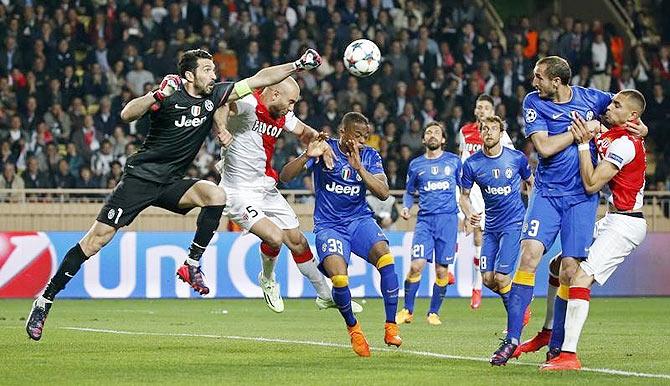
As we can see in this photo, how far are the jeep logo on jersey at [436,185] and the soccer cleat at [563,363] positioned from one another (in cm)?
684

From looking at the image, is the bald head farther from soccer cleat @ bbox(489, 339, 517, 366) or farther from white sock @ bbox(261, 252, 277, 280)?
soccer cleat @ bbox(489, 339, 517, 366)

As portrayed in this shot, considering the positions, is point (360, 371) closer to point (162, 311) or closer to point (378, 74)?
point (162, 311)

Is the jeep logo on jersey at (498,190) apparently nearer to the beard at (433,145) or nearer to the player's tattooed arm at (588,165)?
the beard at (433,145)

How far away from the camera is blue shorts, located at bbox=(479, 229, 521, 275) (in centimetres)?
1331

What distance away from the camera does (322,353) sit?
446 inches

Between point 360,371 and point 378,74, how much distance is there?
54.1 ft

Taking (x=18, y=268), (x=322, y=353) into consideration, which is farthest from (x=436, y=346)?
(x=18, y=268)

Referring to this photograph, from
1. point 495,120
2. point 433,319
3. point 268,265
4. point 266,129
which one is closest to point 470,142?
point 433,319

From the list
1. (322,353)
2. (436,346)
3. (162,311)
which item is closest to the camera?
(322,353)

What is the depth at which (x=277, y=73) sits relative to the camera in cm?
1155

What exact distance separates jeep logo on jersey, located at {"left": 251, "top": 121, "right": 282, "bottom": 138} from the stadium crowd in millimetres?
9524

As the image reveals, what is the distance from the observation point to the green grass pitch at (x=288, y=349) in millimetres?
9359

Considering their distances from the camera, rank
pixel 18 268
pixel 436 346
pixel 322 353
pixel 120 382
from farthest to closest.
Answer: pixel 18 268 < pixel 436 346 < pixel 322 353 < pixel 120 382

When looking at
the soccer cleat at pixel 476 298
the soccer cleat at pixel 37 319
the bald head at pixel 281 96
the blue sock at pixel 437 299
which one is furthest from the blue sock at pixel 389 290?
the soccer cleat at pixel 476 298
